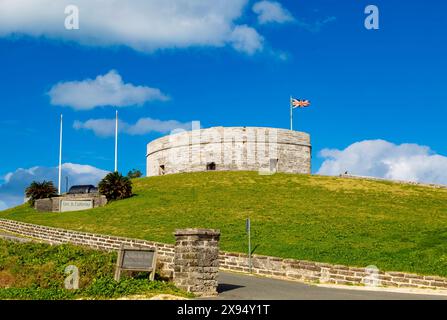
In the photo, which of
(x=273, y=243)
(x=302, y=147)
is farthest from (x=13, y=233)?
(x=302, y=147)

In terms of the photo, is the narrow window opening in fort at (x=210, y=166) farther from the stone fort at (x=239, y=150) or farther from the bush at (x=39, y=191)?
the bush at (x=39, y=191)

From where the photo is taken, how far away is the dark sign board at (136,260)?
54.6 ft

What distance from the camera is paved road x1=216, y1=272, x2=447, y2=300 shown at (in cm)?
1741

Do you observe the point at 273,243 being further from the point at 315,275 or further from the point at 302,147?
the point at 302,147

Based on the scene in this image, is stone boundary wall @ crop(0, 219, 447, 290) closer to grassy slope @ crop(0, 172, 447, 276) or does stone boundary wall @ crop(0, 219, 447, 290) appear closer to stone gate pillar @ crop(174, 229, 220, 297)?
stone gate pillar @ crop(174, 229, 220, 297)

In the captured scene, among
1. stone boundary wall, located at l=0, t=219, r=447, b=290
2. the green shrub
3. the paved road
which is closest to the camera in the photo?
the green shrub

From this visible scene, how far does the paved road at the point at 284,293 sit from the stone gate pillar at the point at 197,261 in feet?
2.04

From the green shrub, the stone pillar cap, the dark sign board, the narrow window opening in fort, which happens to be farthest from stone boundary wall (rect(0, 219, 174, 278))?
the narrow window opening in fort

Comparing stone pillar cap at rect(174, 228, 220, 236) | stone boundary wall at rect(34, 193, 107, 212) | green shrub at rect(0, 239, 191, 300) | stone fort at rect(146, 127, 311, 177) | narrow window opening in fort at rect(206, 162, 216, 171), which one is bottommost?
green shrub at rect(0, 239, 191, 300)

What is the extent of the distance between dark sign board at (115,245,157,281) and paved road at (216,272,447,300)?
2.31 meters

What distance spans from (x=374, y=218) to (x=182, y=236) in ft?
83.0

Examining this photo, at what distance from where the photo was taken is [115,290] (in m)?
15.7

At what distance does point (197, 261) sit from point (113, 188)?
3560cm

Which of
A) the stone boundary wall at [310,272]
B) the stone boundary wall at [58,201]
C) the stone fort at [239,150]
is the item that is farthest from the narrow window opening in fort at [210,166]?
the stone boundary wall at [310,272]
